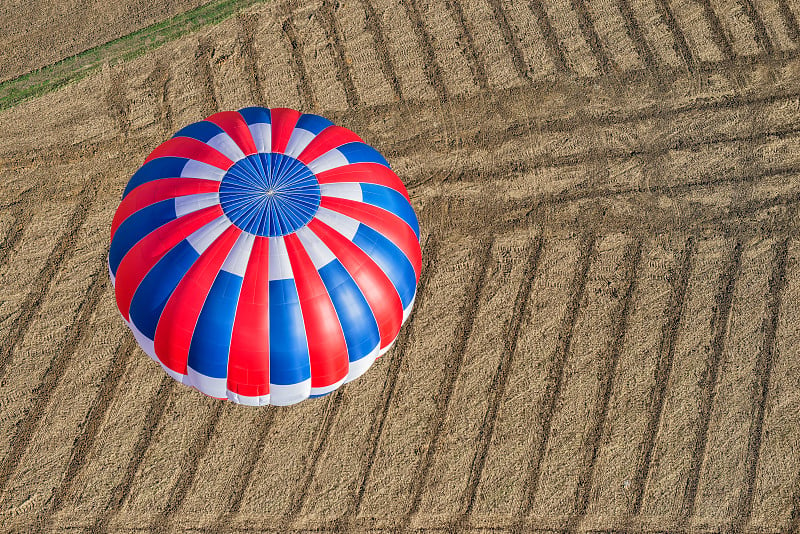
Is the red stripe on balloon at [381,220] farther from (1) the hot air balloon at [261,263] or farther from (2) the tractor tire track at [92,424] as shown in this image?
(2) the tractor tire track at [92,424]

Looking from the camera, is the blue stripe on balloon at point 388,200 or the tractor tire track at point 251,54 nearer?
the blue stripe on balloon at point 388,200

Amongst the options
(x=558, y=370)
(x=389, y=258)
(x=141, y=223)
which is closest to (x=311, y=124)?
(x=389, y=258)

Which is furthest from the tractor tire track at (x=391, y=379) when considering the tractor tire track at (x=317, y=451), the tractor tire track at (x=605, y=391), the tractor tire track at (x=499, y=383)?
the tractor tire track at (x=605, y=391)

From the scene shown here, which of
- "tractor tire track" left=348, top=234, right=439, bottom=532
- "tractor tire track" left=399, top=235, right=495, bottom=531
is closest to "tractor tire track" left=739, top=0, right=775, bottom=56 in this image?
"tractor tire track" left=399, top=235, right=495, bottom=531

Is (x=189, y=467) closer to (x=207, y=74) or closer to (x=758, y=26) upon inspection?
(x=207, y=74)

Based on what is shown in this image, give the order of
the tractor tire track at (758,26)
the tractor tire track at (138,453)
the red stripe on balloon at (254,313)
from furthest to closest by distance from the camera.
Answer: the tractor tire track at (758,26)
the tractor tire track at (138,453)
the red stripe on balloon at (254,313)

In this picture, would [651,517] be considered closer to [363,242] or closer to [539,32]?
[363,242]
